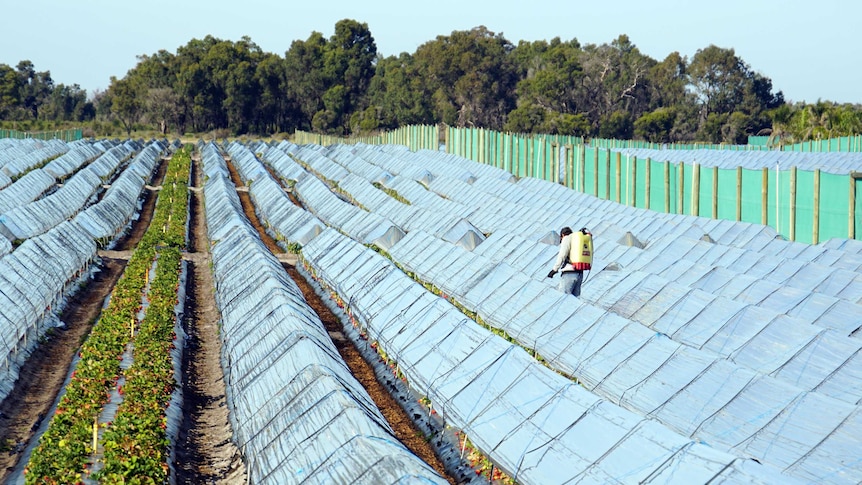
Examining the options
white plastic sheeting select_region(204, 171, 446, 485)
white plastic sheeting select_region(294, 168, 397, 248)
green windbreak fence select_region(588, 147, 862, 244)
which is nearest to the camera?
white plastic sheeting select_region(204, 171, 446, 485)

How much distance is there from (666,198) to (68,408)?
29090mm

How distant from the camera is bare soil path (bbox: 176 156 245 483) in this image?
14.1m

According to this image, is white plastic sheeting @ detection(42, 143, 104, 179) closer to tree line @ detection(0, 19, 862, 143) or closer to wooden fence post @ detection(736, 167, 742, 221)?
tree line @ detection(0, 19, 862, 143)

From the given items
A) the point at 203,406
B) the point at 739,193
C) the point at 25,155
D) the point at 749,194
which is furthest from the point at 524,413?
the point at 25,155

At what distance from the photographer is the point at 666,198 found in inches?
1564

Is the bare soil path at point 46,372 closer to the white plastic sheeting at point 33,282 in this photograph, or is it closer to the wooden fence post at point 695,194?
the white plastic sheeting at point 33,282

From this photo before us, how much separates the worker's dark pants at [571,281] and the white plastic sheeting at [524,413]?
8.91 feet

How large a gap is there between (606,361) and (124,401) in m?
7.49

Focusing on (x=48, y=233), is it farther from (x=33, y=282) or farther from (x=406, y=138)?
(x=406, y=138)

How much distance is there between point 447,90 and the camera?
107m

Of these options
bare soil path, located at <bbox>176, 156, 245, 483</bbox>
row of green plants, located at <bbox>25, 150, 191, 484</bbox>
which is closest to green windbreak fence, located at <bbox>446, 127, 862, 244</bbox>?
bare soil path, located at <bbox>176, 156, 245, 483</bbox>

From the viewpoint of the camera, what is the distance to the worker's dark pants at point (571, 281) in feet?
65.5

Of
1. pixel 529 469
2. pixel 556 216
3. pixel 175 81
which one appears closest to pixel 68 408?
pixel 529 469

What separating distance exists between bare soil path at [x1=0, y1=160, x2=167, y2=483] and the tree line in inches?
2703
